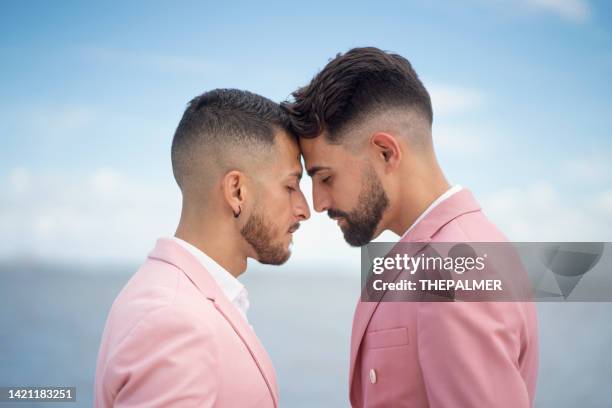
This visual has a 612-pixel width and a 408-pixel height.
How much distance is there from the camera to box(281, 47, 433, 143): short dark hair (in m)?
3.05

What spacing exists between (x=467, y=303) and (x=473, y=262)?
186mm

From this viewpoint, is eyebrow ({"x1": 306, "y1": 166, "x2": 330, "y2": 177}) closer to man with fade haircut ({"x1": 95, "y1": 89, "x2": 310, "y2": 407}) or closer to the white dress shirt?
man with fade haircut ({"x1": 95, "y1": 89, "x2": 310, "y2": 407})

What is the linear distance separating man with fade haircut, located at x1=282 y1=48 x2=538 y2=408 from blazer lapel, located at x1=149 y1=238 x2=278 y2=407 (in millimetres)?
435

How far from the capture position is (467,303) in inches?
95.7

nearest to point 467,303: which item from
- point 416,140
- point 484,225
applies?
point 484,225

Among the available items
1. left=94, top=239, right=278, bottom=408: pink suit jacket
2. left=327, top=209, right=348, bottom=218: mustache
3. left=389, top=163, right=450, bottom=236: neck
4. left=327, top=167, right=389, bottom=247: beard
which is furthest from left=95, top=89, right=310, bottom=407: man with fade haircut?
left=389, top=163, right=450, bottom=236: neck

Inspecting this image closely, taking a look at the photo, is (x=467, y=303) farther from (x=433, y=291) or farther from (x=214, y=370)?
(x=214, y=370)

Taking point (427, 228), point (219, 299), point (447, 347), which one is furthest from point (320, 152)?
point (447, 347)

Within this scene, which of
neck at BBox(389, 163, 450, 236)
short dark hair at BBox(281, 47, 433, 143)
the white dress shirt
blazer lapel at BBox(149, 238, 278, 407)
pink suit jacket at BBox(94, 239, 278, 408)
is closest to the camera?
pink suit jacket at BBox(94, 239, 278, 408)

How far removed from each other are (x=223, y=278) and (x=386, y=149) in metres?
0.92

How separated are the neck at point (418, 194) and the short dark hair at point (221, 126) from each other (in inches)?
25.5

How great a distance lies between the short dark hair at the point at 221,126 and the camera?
292 centimetres

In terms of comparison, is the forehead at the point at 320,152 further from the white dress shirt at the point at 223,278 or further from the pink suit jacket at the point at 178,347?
the pink suit jacket at the point at 178,347

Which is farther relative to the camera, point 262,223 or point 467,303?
point 262,223
